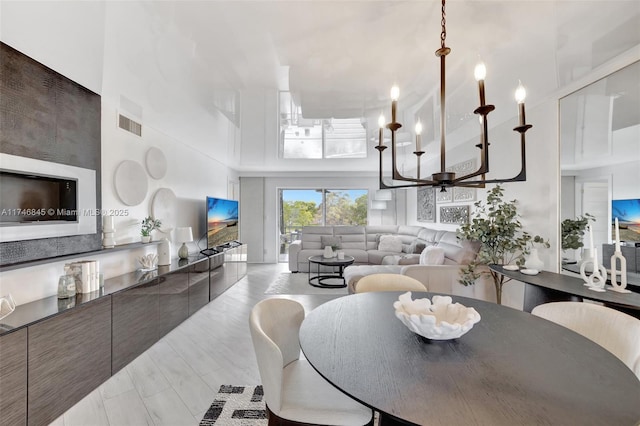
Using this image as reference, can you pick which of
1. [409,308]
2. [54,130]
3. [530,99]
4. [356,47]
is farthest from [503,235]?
[54,130]

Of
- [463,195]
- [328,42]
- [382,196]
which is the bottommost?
[463,195]

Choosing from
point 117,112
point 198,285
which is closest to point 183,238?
point 198,285

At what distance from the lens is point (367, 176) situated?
7230mm

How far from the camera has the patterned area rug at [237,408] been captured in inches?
66.8

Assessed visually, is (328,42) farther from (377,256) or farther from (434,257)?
(377,256)

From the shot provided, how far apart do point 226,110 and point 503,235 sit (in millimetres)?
3276

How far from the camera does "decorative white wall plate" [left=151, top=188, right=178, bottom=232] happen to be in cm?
335

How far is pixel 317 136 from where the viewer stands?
14.1 feet

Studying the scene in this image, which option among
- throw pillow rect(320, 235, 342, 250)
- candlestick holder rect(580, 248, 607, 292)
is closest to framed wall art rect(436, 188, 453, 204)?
throw pillow rect(320, 235, 342, 250)

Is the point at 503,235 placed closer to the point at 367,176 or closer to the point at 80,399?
the point at 80,399

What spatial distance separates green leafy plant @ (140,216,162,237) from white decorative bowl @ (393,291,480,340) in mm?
2923

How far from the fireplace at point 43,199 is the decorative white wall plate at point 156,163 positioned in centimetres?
88

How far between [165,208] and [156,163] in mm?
583

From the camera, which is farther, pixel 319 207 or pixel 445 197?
pixel 319 207
